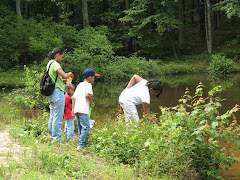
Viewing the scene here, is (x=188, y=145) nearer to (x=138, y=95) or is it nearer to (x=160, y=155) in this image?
(x=160, y=155)

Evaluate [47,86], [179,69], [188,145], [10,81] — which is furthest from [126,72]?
[188,145]

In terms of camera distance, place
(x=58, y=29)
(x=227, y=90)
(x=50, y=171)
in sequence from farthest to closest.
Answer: (x=58, y=29) < (x=227, y=90) < (x=50, y=171)

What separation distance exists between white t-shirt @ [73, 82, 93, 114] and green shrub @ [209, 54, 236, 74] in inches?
950

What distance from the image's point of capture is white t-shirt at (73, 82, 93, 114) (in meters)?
6.11

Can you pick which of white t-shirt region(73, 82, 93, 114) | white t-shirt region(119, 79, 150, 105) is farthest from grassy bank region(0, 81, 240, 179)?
white t-shirt region(119, 79, 150, 105)

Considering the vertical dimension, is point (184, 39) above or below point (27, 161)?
above

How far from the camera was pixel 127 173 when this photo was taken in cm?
470

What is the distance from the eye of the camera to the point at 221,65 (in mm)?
28406

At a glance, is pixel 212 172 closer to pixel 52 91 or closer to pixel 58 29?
pixel 52 91

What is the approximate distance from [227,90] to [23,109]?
11.7m

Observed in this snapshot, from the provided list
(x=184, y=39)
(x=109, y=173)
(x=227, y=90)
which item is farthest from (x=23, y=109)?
(x=184, y=39)

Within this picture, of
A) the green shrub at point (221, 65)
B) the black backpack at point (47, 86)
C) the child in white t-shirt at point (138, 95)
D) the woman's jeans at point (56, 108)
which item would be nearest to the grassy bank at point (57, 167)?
the woman's jeans at point (56, 108)

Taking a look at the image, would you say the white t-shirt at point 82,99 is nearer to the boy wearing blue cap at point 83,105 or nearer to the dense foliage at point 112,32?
the boy wearing blue cap at point 83,105

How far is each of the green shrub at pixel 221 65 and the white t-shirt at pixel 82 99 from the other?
79.2 feet
